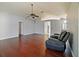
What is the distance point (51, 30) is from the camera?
8008mm

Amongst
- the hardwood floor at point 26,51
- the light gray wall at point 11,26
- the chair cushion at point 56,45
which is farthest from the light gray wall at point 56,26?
the light gray wall at point 11,26

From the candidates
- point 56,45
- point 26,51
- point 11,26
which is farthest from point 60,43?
point 11,26

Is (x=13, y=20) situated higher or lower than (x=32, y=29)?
higher

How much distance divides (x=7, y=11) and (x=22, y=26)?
10.2 feet

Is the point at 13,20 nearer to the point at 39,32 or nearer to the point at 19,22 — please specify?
the point at 19,22

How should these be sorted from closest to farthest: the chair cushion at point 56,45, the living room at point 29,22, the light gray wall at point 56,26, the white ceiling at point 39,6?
the chair cushion at point 56,45, the white ceiling at point 39,6, the living room at point 29,22, the light gray wall at point 56,26

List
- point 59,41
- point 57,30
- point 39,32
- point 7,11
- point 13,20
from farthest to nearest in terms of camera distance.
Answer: point 39,32 → point 13,20 → point 7,11 → point 57,30 → point 59,41

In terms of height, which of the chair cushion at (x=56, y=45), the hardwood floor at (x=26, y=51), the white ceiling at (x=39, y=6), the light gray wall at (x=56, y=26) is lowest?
the hardwood floor at (x=26, y=51)

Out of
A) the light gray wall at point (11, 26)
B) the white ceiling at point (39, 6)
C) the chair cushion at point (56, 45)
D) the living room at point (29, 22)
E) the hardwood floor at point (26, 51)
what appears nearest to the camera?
the hardwood floor at point (26, 51)

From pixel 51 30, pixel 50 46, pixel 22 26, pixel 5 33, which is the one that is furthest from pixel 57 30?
pixel 22 26

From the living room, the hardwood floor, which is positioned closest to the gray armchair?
the hardwood floor

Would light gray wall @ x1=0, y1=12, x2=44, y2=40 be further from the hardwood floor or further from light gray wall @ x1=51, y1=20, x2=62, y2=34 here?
light gray wall @ x1=51, y1=20, x2=62, y2=34

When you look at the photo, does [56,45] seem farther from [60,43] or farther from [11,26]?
[11,26]

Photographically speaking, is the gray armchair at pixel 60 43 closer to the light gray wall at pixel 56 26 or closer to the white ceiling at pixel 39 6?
the white ceiling at pixel 39 6
